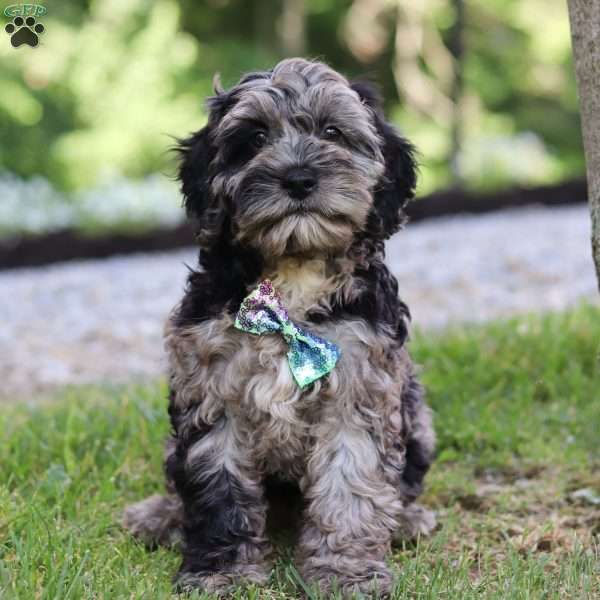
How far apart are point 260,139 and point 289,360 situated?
745mm

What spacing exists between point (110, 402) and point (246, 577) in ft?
7.28

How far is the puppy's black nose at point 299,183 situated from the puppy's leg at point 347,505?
0.78 meters

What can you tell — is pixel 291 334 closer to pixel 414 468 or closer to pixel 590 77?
pixel 414 468

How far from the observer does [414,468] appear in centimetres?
402

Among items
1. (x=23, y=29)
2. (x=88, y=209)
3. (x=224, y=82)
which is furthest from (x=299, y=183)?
(x=88, y=209)

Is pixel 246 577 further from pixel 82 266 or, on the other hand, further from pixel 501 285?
pixel 82 266

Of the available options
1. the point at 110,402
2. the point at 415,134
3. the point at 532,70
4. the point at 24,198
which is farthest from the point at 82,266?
the point at 532,70

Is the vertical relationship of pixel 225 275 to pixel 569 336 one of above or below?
above

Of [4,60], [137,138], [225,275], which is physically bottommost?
[225,275]

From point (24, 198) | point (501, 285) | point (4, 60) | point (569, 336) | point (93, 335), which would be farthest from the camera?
point (4, 60)

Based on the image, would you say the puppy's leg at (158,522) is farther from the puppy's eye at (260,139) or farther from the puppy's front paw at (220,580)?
the puppy's eye at (260,139)

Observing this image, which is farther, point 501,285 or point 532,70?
point 532,70

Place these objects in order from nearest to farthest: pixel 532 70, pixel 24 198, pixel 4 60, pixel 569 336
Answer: pixel 569 336 → pixel 24 198 → pixel 4 60 → pixel 532 70

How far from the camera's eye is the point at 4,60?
1544 cm
